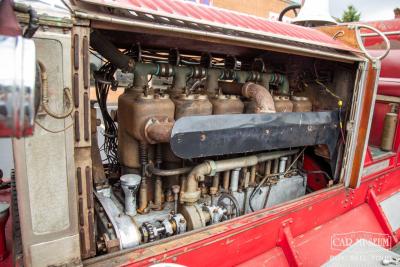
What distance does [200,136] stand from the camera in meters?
1.55

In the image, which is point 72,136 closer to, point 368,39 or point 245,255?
point 245,255

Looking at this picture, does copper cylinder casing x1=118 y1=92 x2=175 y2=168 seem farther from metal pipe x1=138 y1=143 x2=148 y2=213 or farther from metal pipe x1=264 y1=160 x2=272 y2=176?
metal pipe x1=264 y1=160 x2=272 y2=176

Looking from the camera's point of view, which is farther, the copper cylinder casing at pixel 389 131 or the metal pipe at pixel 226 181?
the copper cylinder casing at pixel 389 131

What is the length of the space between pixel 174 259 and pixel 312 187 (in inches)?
68.9

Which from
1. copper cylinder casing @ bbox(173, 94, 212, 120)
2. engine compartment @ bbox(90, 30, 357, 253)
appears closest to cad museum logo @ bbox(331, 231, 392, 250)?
engine compartment @ bbox(90, 30, 357, 253)

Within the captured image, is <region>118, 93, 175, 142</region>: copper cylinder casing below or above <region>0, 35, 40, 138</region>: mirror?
below

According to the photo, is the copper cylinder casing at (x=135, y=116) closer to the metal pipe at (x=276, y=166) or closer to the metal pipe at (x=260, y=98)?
the metal pipe at (x=260, y=98)

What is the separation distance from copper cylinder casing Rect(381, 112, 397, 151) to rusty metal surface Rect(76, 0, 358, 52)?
158 centimetres

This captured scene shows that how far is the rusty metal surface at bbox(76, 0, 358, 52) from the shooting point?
1.20 m

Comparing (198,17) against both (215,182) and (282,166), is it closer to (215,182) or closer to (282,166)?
(215,182)

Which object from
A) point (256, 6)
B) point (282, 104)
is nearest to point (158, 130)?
point (282, 104)

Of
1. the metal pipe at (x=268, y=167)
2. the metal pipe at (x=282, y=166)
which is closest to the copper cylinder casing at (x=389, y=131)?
the metal pipe at (x=282, y=166)

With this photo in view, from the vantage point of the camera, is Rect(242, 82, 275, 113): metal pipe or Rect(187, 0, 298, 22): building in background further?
Rect(187, 0, 298, 22): building in background

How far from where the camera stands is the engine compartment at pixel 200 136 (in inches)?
61.2
